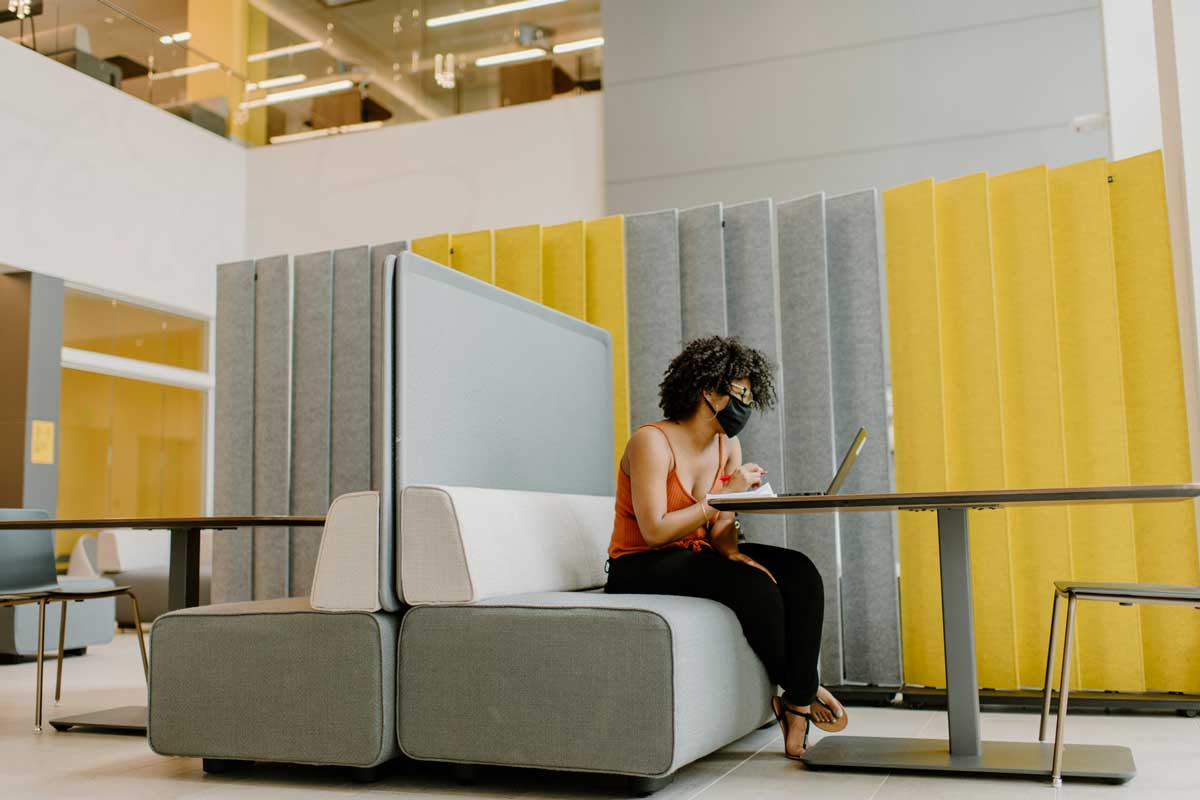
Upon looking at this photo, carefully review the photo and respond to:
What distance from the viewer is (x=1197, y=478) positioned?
12.2 feet

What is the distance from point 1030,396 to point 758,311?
3.50 ft

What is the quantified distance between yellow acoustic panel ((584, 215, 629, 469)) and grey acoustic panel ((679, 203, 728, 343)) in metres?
0.27

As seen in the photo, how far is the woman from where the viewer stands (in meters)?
3.02

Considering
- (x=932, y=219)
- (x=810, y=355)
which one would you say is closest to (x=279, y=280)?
Answer: (x=810, y=355)

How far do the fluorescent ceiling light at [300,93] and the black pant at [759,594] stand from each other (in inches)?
253

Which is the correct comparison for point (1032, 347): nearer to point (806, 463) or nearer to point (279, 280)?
point (806, 463)

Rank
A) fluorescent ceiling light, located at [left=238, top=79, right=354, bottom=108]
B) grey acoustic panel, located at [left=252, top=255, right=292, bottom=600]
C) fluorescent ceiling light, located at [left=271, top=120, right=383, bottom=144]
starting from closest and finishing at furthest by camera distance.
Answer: grey acoustic panel, located at [left=252, top=255, right=292, bottom=600] < fluorescent ceiling light, located at [left=271, top=120, right=383, bottom=144] < fluorescent ceiling light, located at [left=238, top=79, right=354, bottom=108]

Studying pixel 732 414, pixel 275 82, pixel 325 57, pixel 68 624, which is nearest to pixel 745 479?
pixel 732 414

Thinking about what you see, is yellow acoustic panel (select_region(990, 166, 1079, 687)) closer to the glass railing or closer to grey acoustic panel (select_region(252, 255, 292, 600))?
grey acoustic panel (select_region(252, 255, 292, 600))

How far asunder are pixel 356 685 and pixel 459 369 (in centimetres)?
99

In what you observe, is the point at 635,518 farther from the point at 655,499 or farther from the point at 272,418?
the point at 272,418

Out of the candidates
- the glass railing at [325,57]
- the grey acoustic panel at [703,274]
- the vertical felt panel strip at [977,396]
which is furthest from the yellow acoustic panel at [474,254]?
the glass railing at [325,57]

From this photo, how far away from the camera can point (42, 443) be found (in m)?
7.36

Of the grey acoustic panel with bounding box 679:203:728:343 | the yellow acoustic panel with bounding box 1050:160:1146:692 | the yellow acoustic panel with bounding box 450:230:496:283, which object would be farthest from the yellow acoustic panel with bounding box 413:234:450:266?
the yellow acoustic panel with bounding box 1050:160:1146:692
